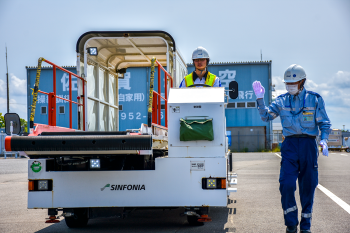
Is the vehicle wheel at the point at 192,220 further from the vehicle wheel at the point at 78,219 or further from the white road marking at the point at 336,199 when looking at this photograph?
the white road marking at the point at 336,199

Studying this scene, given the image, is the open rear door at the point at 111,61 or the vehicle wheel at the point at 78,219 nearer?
the vehicle wheel at the point at 78,219

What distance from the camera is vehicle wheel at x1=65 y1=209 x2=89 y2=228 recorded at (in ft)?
19.2

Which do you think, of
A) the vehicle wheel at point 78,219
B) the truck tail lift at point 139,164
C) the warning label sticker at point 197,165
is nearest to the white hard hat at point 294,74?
the truck tail lift at point 139,164

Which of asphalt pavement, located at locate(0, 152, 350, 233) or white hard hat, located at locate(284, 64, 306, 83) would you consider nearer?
white hard hat, located at locate(284, 64, 306, 83)

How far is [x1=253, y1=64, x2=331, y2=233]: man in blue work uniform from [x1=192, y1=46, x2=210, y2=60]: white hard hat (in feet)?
5.82

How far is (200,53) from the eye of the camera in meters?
6.80

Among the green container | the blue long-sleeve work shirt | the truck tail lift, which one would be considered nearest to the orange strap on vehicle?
the truck tail lift

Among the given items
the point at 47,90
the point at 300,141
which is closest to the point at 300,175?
the point at 300,141

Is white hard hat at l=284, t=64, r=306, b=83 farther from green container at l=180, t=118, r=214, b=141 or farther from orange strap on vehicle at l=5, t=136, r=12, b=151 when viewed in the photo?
orange strap on vehicle at l=5, t=136, r=12, b=151

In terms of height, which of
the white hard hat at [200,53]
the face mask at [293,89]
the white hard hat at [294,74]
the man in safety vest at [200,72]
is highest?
the white hard hat at [200,53]

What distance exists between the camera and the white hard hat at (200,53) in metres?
6.79

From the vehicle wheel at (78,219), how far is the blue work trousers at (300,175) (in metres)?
2.83

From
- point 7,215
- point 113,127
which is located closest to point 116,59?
point 113,127

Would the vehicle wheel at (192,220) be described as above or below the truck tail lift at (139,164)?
below
